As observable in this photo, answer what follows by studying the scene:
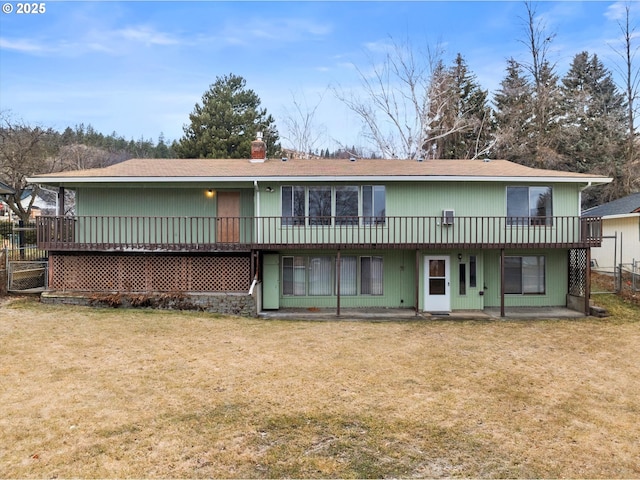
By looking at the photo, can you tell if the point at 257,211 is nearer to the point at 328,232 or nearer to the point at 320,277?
the point at 328,232

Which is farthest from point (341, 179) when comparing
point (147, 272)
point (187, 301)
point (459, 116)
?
point (459, 116)

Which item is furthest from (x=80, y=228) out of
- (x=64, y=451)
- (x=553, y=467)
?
(x=553, y=467)

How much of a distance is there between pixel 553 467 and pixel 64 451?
4.89m

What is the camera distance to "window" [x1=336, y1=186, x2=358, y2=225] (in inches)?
497

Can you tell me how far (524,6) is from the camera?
82.9ft

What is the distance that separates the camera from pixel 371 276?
13.1 meters

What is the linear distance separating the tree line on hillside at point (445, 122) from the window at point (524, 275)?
13.3 m

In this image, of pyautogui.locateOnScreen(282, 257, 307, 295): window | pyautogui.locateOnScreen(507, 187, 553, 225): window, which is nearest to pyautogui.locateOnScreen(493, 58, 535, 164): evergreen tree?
pyautogui.locateOnScreen(507, 187, 553, 225): window

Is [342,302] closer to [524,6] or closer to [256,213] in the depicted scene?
[256,213]

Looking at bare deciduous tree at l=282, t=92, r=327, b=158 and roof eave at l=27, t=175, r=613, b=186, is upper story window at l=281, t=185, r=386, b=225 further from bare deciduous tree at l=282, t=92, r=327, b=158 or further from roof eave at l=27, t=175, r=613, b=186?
bare deciduous tree at l=282, t=92, r=327, b=158

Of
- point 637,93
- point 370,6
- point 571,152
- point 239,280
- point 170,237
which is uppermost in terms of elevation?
point 370,6

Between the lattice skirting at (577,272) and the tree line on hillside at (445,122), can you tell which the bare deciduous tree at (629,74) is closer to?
the tree line on hillside at (445,122)

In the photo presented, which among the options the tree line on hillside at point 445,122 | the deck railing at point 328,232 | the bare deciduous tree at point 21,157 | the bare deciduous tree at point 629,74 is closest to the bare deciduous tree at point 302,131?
the tree line on hillside at point 445,122

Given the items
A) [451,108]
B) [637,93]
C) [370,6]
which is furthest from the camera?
[451,108]
